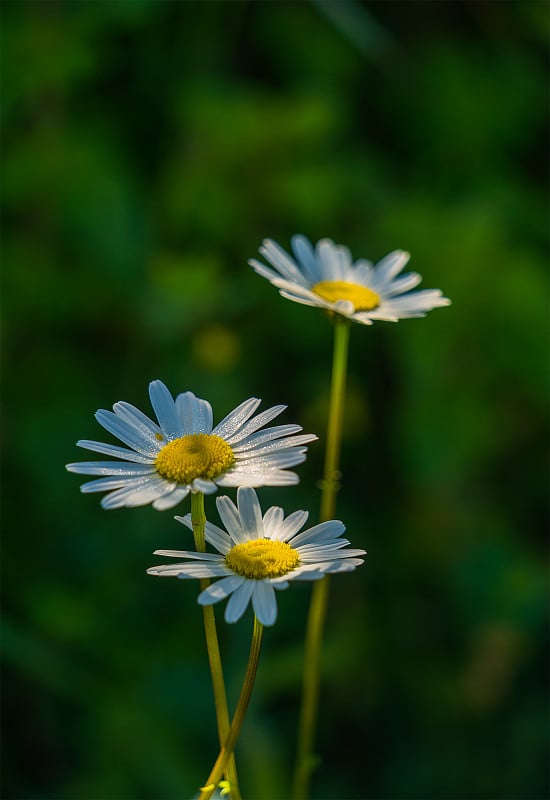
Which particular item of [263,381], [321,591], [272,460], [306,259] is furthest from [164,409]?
[263,381]

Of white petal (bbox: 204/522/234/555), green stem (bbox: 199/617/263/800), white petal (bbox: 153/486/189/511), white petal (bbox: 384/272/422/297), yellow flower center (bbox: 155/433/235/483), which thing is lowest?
green stem (bbox: 199/617/263/800)

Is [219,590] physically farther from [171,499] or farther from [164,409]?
[164,409]

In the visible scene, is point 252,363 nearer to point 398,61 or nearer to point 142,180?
point 142,180

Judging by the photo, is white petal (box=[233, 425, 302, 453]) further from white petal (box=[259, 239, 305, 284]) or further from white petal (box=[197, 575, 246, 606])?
white petal (box=[259, 239, 305, 284])

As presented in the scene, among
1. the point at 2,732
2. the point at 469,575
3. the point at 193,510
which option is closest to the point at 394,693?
the point at 469,575

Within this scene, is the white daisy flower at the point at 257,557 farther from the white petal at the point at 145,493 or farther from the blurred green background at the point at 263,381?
the blurred green background at the point at 263,381

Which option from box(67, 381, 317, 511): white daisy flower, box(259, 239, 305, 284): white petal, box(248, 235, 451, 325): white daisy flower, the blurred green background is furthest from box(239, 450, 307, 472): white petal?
the blurred green background
